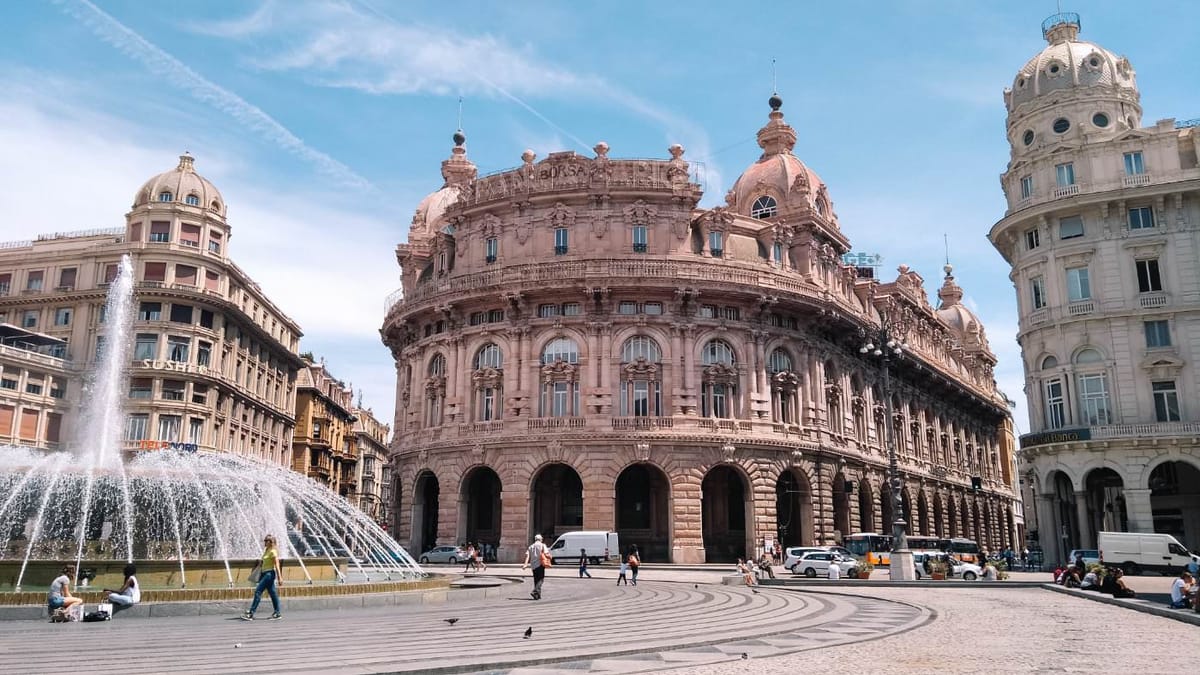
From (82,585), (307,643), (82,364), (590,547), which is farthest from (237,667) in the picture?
(82,364)

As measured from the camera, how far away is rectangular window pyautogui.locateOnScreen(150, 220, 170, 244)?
58344mm

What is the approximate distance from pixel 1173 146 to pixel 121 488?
44135mm

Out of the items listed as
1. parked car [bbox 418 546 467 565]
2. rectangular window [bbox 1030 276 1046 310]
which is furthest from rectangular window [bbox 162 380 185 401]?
rectangular window [bbox 1030 276 1046 310]

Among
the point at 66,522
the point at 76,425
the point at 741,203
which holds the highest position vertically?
the point at 741,203

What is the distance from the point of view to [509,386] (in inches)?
1794

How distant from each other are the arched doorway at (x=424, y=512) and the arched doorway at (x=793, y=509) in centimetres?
1568

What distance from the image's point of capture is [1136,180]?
4069 centimetres

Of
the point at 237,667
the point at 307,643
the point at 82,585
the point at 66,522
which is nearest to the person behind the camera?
the point at 237,667

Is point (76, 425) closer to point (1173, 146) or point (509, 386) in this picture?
point (509, 386)

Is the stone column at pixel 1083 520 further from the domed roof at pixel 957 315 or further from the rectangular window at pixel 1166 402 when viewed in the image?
the domed roof at pixel 957 315

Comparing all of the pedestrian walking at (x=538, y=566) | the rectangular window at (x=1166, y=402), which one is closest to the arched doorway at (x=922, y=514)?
the rectangular window at (x=1166, y=402)

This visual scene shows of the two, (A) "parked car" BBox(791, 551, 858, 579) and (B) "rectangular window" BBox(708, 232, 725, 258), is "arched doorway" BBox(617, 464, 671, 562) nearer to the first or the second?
(A) "parked car" BBox(791, 551, 858, 579)

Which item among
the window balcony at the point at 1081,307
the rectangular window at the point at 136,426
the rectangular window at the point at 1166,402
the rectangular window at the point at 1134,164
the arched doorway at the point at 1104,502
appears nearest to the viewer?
the rectangular window at the point at 1166,402

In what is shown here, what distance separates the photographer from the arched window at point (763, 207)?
57.0 m
